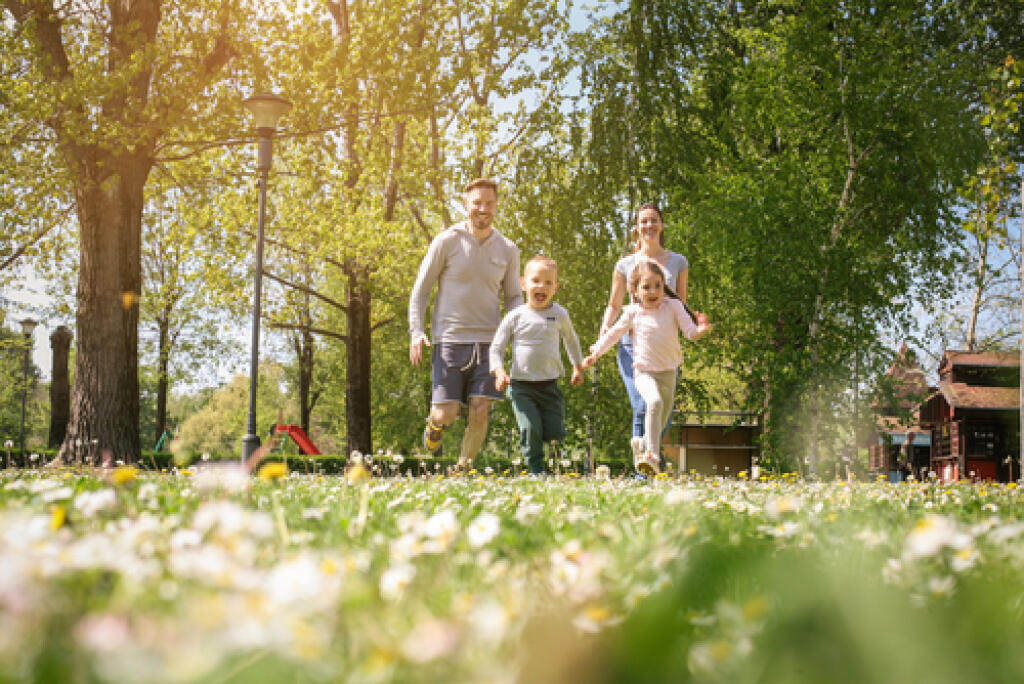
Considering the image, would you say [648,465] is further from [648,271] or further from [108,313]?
[108,313]

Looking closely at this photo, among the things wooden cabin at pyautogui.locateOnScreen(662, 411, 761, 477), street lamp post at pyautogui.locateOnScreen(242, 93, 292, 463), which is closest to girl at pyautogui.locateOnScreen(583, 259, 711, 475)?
street lamp post at pyautogui.locateOnScreen(242, 93, 292, 463)

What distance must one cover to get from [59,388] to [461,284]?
89.1 feet

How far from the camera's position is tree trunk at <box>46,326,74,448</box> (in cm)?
2873

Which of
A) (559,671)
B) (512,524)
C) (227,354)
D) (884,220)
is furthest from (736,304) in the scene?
(227,354)

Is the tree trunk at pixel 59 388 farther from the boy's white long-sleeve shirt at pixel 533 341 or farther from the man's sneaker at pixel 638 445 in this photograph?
the man's sneaker at pixel 638 445

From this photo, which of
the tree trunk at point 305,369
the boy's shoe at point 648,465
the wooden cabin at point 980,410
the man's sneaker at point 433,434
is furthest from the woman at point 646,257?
the tree trunk at point 305,369

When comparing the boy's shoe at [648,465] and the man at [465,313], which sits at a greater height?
the man at [465,313]

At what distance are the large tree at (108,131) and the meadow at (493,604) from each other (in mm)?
11909

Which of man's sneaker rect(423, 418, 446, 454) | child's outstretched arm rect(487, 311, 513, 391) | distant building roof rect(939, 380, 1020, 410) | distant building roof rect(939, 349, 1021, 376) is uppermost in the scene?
distant building roof rect(939, 349, 1021, 376)

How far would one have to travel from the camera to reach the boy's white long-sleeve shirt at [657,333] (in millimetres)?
7824

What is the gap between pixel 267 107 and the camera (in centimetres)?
1378

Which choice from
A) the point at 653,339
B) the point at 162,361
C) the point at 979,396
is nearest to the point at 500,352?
the point at 653,339

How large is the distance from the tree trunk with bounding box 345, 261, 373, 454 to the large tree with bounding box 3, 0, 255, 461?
8228 millimetres

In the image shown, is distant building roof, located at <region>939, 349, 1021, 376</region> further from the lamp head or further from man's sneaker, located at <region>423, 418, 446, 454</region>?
man's sneaker, located at <region>423, 418, 446, 454</region>
